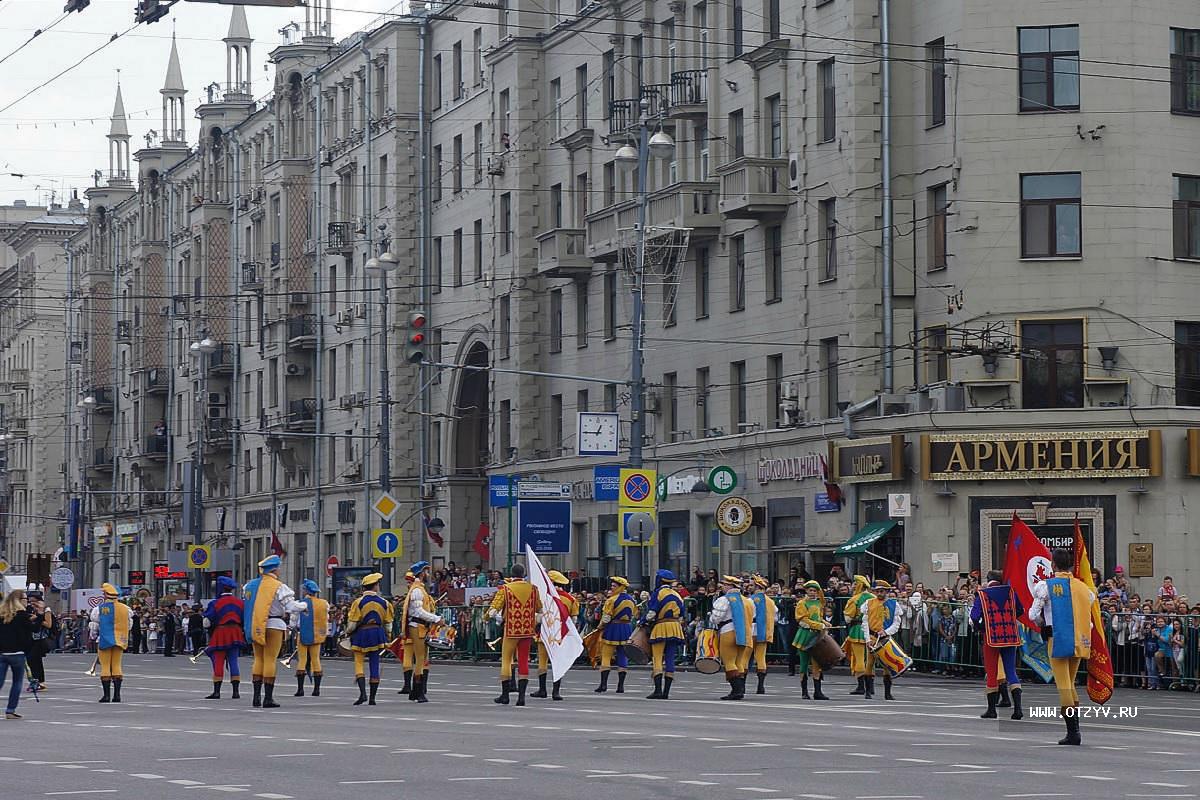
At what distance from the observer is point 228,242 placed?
280 ft

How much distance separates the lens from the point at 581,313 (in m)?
57.3

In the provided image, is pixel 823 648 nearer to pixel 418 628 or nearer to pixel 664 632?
pixel 664 632

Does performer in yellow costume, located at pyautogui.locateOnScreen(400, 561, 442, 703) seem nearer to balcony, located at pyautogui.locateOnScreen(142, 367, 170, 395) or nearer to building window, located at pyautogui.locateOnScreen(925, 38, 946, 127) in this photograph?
building window, located at pyautogui.locateOnScreen(925, 38, 946, 127)

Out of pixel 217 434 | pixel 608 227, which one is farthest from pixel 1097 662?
pixel 217 434

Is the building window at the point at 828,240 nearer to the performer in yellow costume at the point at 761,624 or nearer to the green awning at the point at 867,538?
the green awning at the point at 867,538

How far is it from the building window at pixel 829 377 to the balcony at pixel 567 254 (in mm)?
11161

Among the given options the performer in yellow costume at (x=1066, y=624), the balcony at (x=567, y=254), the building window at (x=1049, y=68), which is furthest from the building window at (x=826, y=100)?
the performer in yellow costume at (x=1066, y=624)

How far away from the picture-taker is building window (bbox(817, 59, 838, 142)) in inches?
1773

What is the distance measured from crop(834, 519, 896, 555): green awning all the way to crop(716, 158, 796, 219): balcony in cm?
727

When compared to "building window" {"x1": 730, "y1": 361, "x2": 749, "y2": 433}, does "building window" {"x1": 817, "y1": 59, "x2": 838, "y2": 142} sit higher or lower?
higher

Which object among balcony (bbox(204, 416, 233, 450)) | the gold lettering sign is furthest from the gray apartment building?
balcony (bbox(204, 416, 233, 450))

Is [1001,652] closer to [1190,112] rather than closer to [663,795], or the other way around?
[663,795]

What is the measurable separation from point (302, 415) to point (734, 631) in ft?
157

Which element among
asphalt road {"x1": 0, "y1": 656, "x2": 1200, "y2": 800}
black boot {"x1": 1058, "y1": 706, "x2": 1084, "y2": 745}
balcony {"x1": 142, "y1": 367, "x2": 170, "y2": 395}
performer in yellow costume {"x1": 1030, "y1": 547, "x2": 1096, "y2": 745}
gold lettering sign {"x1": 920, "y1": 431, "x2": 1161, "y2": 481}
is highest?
balcony {"x1": 142, "y1": 367, "x2": 170, "y2": 395}
